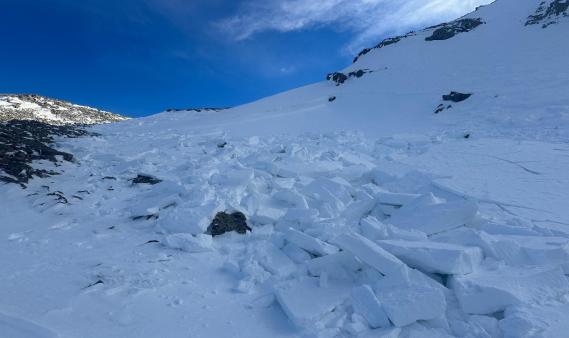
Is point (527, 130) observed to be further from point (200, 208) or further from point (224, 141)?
point (200, 208)

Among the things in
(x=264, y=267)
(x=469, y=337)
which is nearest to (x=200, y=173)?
(x=264, y=267)

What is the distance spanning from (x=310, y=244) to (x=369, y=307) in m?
1.43

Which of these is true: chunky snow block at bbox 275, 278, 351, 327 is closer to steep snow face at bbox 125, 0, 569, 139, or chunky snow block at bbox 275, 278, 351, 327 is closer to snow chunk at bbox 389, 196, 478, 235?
snow chunk at bbox 389, 196, 478, 235

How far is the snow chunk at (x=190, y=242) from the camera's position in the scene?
5711 millimetres

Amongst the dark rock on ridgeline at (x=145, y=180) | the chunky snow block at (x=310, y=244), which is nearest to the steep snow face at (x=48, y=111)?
the dark rock on ridgeline at (x=145, y=180)

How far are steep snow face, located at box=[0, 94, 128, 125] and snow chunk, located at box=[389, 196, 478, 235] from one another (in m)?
38.0

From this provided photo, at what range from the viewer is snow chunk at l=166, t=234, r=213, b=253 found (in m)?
5.71

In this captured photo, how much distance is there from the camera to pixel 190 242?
18.9 ft

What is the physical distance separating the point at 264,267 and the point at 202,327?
1314 mm

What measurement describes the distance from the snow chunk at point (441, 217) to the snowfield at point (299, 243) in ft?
0.06

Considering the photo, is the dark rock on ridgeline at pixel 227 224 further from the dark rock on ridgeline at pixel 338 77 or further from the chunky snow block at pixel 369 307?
the dark rock on ridgeline at pixel 338 77

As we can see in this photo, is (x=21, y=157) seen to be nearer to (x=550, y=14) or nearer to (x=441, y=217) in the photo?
(x=441, y=217)

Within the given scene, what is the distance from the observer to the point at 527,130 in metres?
13.4

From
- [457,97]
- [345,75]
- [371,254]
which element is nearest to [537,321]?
[371,254]
